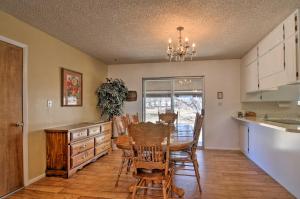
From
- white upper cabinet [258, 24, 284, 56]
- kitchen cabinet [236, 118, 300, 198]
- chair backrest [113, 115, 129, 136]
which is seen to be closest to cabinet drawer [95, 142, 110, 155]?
chair backrest [113, 115, 129, 136]

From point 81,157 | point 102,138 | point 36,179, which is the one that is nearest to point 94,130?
point 102,138

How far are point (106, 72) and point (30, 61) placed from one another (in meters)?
2.95

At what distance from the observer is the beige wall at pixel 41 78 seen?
2945mm

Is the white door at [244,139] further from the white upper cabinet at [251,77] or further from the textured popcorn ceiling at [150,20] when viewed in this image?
the textured popcorn ceiling at [150,20]

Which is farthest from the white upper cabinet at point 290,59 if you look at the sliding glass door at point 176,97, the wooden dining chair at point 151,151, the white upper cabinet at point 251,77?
the sliding glass door at point 176,97

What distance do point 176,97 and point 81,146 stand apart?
10.1 feet

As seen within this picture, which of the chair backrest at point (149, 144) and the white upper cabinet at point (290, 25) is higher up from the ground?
the white upper cabinet at point (290, 25)

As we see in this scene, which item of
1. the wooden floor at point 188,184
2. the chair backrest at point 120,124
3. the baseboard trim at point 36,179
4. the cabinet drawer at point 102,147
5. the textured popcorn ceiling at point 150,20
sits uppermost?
the textured popcorn ceiling at point 150,20

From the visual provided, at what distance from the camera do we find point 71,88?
4.13m

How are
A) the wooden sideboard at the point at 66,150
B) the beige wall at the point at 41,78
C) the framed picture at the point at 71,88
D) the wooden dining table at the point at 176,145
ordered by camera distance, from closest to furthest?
1. the wooden dining table at the point at 176,145
2. the beige wall at the point at 41,78
3. the wooden sideboard at the point at 66,150
4. the framed picture at the point at 71,88

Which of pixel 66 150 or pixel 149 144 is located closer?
pixel 149 144

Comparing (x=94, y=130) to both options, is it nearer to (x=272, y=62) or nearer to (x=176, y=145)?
(x=176, y=145)

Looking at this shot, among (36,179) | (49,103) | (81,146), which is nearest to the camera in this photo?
(36,179)

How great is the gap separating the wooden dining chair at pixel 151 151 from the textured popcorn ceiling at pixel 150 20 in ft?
4.92
